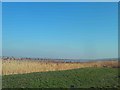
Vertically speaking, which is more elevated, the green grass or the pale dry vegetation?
the pale dry vegetation

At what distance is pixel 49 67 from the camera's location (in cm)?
1773

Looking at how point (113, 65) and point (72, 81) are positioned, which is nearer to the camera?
point (72, 81)

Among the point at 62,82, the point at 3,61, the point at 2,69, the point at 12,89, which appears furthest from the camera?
the point at 3,61

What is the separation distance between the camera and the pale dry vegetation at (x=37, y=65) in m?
16.4

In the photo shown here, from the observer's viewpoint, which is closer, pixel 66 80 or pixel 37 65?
pixel 66 80

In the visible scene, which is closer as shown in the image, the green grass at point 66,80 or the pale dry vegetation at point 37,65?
the green grass at point 66,80

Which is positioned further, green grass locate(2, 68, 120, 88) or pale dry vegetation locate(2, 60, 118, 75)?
pale dry vegetation locate(2, 60, 118, 75)

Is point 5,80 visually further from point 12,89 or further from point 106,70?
point 106,70

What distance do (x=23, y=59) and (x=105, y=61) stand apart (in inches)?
211

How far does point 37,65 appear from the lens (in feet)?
58.2

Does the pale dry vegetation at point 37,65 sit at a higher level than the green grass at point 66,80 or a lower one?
higher

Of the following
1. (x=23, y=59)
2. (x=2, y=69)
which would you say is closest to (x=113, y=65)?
(x=23, y=59)

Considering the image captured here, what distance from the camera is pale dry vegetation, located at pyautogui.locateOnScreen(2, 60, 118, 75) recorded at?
53.9 feet

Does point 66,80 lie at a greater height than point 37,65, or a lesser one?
lesser
